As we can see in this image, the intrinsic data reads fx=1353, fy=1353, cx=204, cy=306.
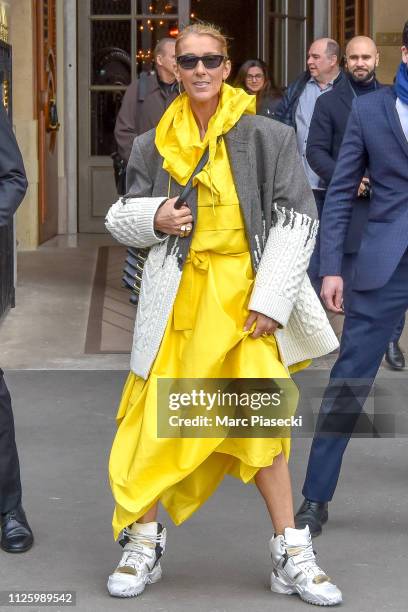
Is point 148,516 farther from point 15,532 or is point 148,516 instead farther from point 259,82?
point 259,82

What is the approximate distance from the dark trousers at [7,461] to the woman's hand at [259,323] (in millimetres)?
991

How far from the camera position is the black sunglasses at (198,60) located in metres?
4.14

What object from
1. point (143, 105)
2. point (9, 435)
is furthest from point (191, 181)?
point (143, 105)

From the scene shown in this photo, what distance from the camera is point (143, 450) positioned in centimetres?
416

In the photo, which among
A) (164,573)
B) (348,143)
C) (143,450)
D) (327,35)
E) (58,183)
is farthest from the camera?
(58,183)

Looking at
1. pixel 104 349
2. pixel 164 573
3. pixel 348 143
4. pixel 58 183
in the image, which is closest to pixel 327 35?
pixel 58 183

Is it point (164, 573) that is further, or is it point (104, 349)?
point (104, 349)

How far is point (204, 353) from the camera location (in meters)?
4.16

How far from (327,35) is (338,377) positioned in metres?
8.64

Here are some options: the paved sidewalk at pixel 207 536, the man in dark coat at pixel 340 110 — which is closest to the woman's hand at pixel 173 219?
the paved sidewalk at pixel 207 536

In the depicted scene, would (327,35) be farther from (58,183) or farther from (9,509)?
(9,509)

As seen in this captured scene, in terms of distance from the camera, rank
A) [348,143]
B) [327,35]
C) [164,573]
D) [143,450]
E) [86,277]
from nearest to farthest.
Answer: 1. [143,450]
2. [164,573]
3. [348,143]
4. [86,277]
5. [327,35]

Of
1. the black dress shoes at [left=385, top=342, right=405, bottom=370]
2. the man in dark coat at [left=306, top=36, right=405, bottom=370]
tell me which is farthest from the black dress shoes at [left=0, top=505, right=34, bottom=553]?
the black dress shoes at [left=385, top=342, right=405, bottom=370]

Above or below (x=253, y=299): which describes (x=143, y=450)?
below
